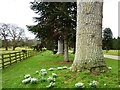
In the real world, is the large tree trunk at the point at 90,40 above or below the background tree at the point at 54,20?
below

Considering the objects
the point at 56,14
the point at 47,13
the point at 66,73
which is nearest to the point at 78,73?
the point at 66,73

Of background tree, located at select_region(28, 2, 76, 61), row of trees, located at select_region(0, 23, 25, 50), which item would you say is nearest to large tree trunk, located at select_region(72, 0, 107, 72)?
background tree, located at select_region(28, 2, 76, 61)

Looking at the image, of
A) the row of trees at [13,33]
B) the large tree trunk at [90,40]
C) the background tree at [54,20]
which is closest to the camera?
the large tree trunk at [90,40]

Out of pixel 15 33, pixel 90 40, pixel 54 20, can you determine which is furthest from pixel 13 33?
pixel 90 40

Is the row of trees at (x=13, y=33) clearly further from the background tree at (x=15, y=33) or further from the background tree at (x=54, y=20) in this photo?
the background tree at (x=54, y=20)

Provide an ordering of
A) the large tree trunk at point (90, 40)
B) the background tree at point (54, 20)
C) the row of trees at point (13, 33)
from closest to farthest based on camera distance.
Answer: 1. the large tree trunk at point (90, 40)
2. the background tree at point (54, 20)
3. the row of trees at point (13, 33)

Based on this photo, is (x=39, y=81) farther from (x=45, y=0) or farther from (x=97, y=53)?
(x=45, y=0)

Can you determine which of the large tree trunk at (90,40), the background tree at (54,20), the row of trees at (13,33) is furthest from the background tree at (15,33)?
the large tree trunk at (90,40)

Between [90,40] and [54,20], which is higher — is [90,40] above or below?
below

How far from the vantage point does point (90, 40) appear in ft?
17.7

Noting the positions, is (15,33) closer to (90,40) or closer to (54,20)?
(54,20)

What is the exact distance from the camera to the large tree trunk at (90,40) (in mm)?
5355

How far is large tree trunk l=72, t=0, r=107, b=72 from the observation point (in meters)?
5.36

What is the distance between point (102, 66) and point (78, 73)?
637 mm
